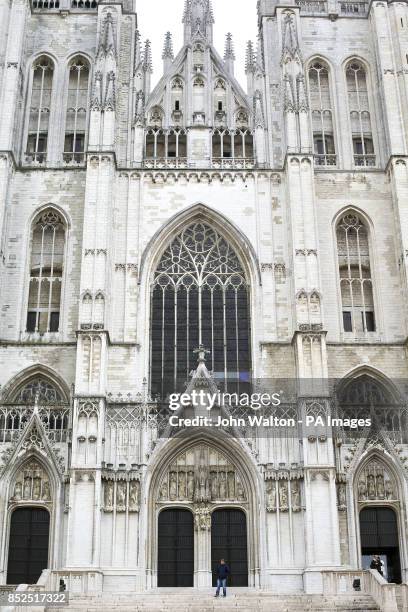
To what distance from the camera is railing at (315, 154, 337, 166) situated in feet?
96.9

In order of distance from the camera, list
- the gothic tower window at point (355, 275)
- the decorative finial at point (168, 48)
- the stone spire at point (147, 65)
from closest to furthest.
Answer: the gothic tower window at point (355, 275)
the stone spire at point (147, 65)
the decorative finial at point (168, 48)

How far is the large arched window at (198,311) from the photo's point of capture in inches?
1032

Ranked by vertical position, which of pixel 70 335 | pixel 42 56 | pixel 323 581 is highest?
pixel 42 56

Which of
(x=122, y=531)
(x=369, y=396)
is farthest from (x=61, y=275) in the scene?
(x=369, y=396)

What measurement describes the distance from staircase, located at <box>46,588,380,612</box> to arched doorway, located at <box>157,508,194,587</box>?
2.36 metres

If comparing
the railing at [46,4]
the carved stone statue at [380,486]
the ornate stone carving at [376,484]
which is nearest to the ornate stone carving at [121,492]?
the ornate stone carving at [376,484]

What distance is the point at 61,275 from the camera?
90.5ft

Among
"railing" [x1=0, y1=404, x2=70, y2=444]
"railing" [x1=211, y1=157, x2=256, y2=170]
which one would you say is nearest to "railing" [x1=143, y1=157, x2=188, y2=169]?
"railing" [x1=211, y1=157, x2=256, y2=170]

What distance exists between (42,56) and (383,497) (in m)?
19.8

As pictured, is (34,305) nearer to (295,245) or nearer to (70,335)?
(70,335)

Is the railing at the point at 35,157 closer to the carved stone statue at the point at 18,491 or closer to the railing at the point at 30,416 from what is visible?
the railing at the point at 30,416

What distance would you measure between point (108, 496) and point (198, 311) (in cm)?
672

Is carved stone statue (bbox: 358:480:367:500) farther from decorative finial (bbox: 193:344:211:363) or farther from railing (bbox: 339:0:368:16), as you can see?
railing (bbox: 339:0:368:16)

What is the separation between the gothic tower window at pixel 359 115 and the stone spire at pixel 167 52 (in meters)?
6.61
